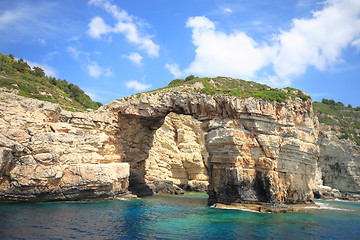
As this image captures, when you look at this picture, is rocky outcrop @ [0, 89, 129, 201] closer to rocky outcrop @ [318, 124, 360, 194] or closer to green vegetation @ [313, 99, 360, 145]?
rocky outcrop @ [318, 124, 360, 194]

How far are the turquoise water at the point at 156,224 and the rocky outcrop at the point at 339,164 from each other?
42.8 m

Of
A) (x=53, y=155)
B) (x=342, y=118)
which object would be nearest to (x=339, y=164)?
(x=342, y=118)

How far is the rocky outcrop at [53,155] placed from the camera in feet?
71.7

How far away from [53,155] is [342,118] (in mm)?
77042

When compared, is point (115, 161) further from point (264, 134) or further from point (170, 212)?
point (264, 134)

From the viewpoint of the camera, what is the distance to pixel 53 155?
2356 cm

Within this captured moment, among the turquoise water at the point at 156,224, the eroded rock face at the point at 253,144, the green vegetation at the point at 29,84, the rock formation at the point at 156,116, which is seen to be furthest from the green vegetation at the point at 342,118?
the green vegetation at the point at 29,84

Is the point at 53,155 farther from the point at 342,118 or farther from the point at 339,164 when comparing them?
the point at 342,118

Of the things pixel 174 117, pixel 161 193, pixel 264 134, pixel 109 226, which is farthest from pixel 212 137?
pixel 174 117

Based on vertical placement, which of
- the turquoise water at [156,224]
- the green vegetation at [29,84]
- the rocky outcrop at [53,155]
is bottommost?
the turquoise water at [156,224]

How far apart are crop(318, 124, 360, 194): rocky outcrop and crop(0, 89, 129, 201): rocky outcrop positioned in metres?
51.3

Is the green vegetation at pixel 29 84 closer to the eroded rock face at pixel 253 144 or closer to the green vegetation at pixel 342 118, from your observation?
→ the eroded rock face at pixel 253 144

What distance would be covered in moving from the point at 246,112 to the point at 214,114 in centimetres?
375

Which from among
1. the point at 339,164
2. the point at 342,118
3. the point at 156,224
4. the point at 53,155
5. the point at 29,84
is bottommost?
the point at 156,224
